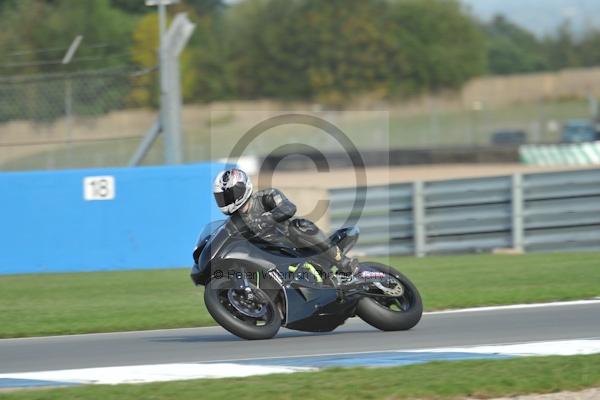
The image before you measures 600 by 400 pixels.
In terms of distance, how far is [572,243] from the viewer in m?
15.4

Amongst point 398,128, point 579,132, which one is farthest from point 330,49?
point 579,132

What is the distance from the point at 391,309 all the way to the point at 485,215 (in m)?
7.63

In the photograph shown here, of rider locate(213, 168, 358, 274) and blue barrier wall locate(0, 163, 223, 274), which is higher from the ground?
rider locate(213, 168, 358, 274)

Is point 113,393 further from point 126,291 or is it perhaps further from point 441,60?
point 441,60

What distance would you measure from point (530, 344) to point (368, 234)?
8331mm

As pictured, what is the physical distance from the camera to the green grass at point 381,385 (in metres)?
6.00

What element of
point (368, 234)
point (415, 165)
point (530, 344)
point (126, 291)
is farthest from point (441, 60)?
point (530, 344)

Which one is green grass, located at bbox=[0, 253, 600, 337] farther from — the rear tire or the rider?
the rider

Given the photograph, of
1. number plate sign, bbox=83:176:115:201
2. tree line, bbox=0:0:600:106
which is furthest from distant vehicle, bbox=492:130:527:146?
number plate sign, bbox=83:176:115:201

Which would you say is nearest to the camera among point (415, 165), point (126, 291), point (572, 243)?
point (126, 291)

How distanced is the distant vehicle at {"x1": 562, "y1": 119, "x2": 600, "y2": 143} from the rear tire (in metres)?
39.1

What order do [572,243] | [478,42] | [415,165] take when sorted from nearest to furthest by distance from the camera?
[572,243] → [415,165] → [478,42]

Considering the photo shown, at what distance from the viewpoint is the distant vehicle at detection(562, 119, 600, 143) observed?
45.4 metres

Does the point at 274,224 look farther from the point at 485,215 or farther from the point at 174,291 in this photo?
the point at 485,215
